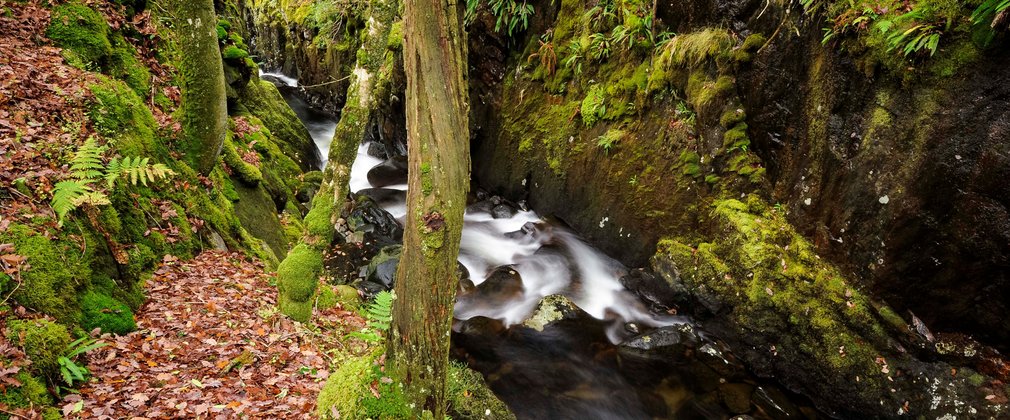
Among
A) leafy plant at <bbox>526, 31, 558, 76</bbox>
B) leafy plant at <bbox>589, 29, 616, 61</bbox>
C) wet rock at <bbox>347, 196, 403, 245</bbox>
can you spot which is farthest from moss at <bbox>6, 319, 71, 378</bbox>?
leafy plant at <bbox>526, 31, 558, 76</bbox>

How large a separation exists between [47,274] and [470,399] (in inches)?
151

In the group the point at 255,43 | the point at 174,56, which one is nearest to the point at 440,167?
the point at 174,56

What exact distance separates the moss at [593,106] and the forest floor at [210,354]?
6.49 metres

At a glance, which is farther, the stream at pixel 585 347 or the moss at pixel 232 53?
the moss at pixel 232 53

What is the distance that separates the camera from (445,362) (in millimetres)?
3309

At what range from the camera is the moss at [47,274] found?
3.41 m

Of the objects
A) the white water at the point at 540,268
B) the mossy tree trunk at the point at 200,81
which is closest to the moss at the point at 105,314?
the mossy tree trunk at the point at 200,81

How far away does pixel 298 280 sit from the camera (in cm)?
516

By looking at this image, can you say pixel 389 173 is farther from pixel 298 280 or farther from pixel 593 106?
pixel 298 280

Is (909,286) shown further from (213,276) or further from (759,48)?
(213,276)

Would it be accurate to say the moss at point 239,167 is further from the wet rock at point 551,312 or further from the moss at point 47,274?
the wet rock at point 551,312

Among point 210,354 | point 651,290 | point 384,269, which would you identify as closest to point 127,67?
point 384,269

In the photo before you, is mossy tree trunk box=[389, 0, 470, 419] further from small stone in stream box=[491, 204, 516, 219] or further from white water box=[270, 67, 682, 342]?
small stone in stream box=[491, 204, 516, 219]

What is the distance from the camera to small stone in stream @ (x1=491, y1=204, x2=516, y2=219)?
1164 centimetres
